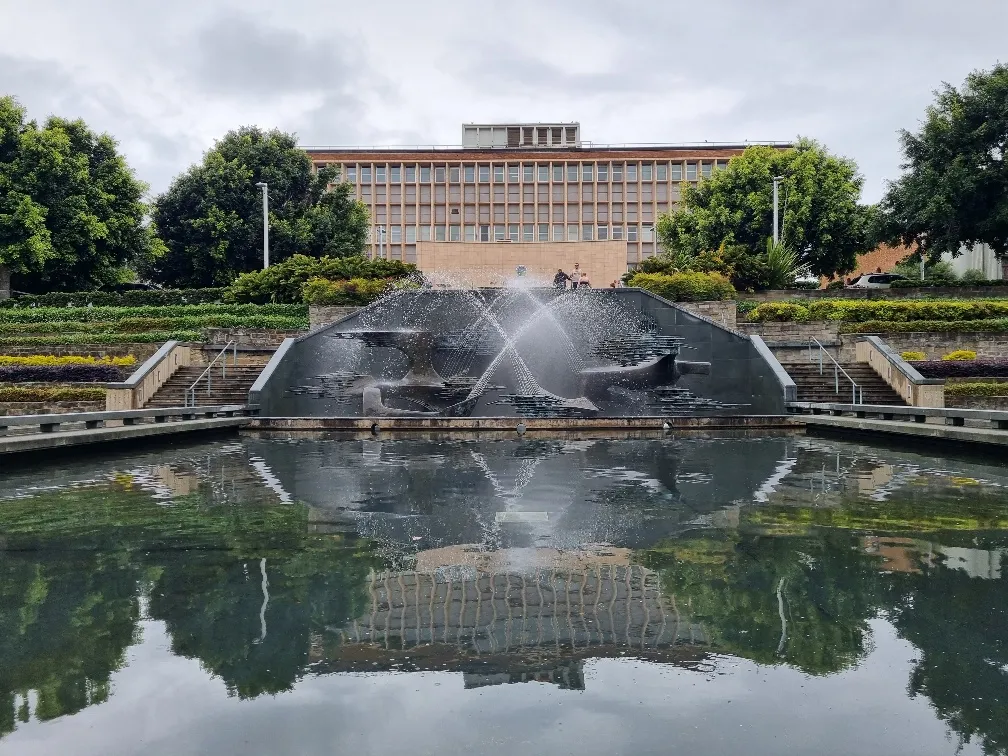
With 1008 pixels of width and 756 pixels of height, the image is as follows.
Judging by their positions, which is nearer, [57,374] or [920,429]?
[920,429]

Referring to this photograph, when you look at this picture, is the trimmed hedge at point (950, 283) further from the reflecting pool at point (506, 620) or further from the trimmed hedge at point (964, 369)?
the reflecting pool at point (506, 620)

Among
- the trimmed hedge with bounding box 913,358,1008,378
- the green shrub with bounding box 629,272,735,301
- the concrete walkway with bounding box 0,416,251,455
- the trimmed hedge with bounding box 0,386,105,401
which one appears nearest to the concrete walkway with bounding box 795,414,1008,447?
the trimmed hedge with bounding box 913,358,1008,378

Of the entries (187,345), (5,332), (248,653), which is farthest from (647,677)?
(5,332)

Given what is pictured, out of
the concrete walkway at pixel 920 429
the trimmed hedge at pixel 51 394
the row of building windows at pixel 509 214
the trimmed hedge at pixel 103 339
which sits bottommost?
the concrete walkway at pixel 920 429

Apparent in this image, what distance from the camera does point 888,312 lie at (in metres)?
26.3

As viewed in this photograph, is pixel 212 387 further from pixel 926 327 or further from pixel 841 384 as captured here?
pixel 926 327

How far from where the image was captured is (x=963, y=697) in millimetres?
3949

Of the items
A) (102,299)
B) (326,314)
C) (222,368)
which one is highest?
(102,299)

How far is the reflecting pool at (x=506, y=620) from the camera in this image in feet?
12.0

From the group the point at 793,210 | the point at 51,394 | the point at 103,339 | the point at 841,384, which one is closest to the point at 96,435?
the point at 51,394

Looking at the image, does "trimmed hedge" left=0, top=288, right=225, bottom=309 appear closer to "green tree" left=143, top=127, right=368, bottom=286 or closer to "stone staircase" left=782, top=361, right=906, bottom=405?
"green tree" left=143, top=127, right=368, bottom=286

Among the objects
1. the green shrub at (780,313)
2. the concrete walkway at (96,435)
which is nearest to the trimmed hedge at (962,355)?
the green shrub at (780,313)

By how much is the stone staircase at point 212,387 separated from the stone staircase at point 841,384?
14.2 meters

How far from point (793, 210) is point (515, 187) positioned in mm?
38813
